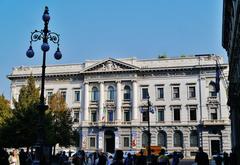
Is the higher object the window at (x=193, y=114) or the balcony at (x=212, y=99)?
the balcony at (x=212, y=99)

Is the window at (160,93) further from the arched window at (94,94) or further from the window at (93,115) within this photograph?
the window at (93,115)

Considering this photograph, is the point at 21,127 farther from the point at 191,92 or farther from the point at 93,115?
the point at 191,92

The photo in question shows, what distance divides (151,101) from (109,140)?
9160 millimetres

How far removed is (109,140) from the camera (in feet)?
212

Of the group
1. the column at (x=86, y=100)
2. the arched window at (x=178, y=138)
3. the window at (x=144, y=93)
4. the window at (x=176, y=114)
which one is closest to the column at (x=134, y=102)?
the window at (x=144, y=93)

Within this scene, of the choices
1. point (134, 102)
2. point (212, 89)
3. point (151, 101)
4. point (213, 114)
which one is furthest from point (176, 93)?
point (134, 102)

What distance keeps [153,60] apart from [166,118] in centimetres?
943

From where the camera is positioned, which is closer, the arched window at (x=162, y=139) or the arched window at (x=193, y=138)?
the arched window at (x=193, y=138)

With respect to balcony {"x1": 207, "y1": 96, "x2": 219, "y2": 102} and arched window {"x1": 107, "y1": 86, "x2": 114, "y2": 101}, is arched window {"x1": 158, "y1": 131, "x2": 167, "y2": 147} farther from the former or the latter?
arched window {"x1": 107, "y1": 86, "x2": 114, "y2": 101}

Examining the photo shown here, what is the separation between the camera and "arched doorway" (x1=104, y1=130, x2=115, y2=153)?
64.2 m

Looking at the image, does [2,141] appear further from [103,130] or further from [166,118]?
[166,118]

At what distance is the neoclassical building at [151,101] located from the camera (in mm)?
59500

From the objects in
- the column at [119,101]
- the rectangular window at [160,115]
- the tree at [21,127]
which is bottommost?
the tree at [21,127]

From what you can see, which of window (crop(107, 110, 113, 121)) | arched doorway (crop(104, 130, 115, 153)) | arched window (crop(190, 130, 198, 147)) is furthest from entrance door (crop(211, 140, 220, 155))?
window (crop(107, 110, 113, 121))
